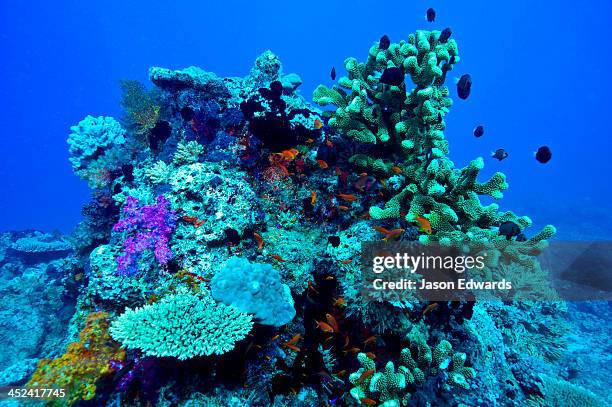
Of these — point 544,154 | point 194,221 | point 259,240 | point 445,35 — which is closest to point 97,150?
point 194,221

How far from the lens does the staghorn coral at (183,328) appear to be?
322cm

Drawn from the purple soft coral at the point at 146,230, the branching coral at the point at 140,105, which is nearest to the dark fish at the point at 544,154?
the purple soft coral at the point at 146,230

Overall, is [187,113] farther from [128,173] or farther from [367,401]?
[367,401]

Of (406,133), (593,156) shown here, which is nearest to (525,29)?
(593,156)

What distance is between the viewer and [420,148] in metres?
5.17

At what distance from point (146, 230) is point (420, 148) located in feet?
14.6

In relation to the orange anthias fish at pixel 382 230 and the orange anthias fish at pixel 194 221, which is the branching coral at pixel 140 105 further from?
the orange anthias fish at pixel 382 230

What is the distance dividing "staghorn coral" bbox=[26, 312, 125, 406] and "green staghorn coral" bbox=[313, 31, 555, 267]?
3615 millimetres

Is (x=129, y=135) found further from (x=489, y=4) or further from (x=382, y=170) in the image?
(x=489, y=4)

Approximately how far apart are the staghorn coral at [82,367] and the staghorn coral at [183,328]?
28cm

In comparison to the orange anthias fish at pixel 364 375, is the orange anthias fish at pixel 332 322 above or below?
above

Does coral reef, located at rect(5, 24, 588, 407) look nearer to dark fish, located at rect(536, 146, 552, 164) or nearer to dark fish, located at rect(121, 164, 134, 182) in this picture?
dark fish, located at rect(121, 164, 134, 182)

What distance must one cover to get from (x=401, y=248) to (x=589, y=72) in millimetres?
176358

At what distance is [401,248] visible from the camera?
3936mm
